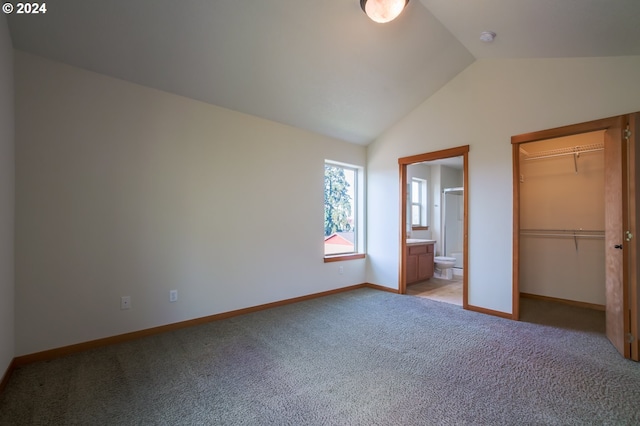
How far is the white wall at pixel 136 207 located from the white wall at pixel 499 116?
2.14 metres

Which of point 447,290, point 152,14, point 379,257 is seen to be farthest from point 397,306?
point 152,14

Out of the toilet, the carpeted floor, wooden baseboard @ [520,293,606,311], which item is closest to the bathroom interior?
the toilet

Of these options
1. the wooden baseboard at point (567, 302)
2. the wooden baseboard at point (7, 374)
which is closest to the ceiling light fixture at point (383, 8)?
the wooden baseboard at point (7, 374)

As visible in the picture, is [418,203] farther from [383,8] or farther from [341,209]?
[383,8]

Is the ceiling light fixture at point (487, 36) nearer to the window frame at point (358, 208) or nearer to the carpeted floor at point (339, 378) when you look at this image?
the window frame at point (358, 208)

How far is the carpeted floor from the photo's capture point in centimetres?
169

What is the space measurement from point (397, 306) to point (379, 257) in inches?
41.3

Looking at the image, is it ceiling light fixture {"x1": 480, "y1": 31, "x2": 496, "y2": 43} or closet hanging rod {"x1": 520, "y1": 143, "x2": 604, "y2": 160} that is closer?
ceiling light fixture {"x1": 480, "y1": 31, "x2": 496, "y2": 43}

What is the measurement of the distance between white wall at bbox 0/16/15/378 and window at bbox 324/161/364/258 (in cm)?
333

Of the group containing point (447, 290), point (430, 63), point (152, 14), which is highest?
point (430, 63)

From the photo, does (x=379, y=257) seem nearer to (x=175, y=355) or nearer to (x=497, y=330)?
(x=497, y=330)

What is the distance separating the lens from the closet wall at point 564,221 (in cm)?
386

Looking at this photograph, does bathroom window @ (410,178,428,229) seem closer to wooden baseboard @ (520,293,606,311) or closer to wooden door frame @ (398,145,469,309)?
wooden door frame @ (398,145,469,309)

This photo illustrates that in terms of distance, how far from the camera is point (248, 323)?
3.16m
